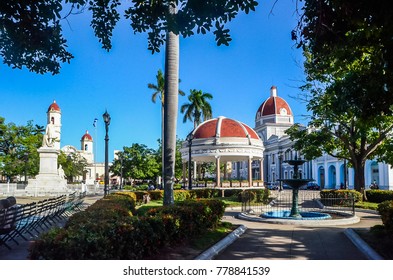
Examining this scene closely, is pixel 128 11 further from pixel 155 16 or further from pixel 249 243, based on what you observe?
pixel 249 243

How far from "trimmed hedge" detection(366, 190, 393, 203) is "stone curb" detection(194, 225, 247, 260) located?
56.7 ft

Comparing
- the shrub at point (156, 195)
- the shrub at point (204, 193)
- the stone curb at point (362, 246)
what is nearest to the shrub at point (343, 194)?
the shrub at point (204, 193)

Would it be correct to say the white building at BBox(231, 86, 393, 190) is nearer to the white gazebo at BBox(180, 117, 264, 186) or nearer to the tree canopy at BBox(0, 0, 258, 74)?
the white gazebo at BBox(180, 117, 264, 186)

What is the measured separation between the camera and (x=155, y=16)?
661 cm

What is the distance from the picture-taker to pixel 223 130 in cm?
3616

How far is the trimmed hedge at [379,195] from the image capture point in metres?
25.2

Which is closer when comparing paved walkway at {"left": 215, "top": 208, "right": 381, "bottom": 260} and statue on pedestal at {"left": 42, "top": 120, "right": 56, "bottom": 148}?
paved walkway at {"left": 215, "top": 208, "right": 381, "bottom": 260}

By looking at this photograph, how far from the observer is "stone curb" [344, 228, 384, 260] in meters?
6.83

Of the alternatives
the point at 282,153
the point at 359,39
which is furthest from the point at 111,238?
the point at 282,153

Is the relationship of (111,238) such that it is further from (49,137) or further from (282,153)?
(282,153)

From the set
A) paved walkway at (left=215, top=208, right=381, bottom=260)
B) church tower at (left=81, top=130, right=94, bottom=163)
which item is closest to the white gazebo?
paved walkway at (left=215, top=208, right=381, bottom=260)

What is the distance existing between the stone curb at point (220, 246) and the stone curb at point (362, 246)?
9.15 feet

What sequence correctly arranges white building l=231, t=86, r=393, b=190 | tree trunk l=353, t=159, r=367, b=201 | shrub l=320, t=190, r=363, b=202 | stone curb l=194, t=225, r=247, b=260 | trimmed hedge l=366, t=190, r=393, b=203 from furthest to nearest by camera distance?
white building l=231, t=86, r=393, b=190, tree trunk l=353, t=159, r=367, b=201, trimmed hedge l=366, t=190, r=393, b=203, shrub l=320, t=190, r=363, b=202, stone curb l=194, t=225, r=247, b=260

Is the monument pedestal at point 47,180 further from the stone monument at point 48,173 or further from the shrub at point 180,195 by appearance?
the shrub at point 180,195
